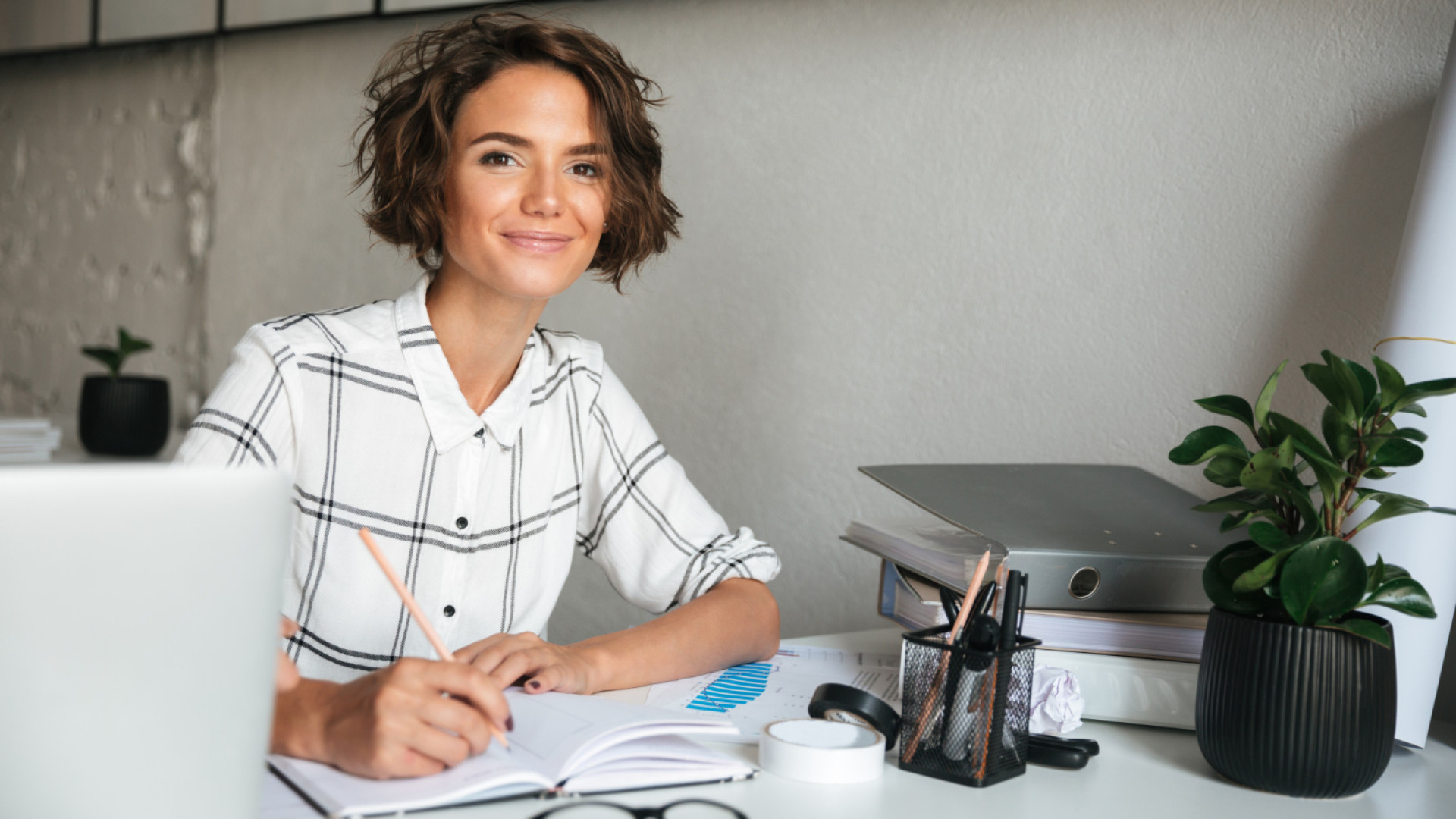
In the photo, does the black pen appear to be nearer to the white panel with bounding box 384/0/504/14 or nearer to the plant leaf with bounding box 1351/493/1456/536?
the plant leaf with bounding box 1351/493/1456/536

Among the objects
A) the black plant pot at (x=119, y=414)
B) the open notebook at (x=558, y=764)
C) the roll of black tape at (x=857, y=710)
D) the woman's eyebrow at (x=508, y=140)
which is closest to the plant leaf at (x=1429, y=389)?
the roll of black tape at (x=857, y=710)

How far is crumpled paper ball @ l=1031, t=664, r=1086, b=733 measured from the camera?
0.91m

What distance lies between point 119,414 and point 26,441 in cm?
15

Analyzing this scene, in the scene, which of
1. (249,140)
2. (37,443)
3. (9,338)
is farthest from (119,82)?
(37,443)

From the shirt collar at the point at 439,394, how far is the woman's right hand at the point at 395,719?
42 centimetres

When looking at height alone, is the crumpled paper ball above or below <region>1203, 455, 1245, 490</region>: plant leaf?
below

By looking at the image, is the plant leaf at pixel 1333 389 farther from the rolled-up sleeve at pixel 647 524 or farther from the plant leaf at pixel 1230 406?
the rolled-up sleeve at pixel 647 524

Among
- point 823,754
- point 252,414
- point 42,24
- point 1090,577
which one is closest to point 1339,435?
point 1090,577

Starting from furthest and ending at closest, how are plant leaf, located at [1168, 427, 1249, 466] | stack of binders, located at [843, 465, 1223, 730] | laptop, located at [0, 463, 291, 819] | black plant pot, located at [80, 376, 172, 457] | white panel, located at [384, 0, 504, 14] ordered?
black plant pot, located at [80, 376, 172, 457] → white panel, located at [384, 0, 504, 14] → stack of binders, located at [843, 465, 1223, 730] → plant leaf, located at [1168, 427, 1249, 466] → laptop, located at [0, 463, 291, 819]

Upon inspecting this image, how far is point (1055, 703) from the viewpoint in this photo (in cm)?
91

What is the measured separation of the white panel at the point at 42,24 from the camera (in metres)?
2.50

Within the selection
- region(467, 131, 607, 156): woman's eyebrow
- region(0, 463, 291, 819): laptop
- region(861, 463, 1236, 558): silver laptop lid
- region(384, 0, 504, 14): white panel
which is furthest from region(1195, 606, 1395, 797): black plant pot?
region(384, 0, 504, 14): white panel

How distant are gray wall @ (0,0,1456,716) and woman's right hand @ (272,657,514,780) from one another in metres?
0.96

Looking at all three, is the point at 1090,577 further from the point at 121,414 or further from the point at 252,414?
the point at 121,414
